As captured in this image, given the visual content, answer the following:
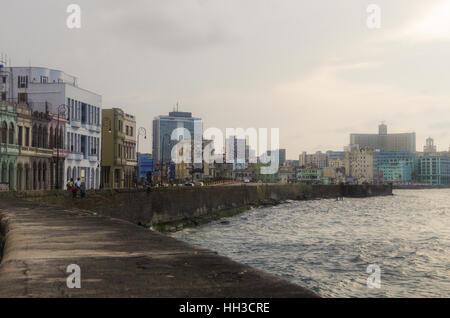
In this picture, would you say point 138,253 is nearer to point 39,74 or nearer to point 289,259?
point 289,259

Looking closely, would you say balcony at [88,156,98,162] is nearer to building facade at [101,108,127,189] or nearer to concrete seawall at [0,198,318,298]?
building facade at [101,108,127,189]

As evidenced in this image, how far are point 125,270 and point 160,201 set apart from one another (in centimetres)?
4529

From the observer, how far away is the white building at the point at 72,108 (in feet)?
196

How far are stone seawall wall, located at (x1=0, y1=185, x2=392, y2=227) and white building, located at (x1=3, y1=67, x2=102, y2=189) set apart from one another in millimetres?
13024

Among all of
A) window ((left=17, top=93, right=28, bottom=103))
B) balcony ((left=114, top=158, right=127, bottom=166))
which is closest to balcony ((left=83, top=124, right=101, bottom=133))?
balcony ((left=114, top=158, right=127, bottom=166))

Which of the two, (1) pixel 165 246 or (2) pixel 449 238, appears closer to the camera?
(1) pixel 165 246

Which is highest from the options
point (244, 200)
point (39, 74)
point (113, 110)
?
point (39, 74)

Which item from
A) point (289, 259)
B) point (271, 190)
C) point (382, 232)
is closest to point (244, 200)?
point (271, 190)

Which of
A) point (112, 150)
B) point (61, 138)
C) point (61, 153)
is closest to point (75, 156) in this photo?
point (61, 138)

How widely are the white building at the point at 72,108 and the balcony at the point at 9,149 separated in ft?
26.9

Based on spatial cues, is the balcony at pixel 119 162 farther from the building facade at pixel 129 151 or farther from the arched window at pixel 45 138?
the arched window at pixel 45 138

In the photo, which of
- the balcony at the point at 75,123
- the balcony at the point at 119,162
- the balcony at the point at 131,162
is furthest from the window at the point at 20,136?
the balcony at the point at 131,162

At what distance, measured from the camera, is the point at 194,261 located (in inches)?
269

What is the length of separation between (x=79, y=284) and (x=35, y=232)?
552 cm
